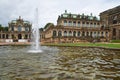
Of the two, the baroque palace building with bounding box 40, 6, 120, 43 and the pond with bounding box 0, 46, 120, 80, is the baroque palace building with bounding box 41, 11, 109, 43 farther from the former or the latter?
the pond with bounding box 0, 46, 120, 80

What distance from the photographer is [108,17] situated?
74.5 m

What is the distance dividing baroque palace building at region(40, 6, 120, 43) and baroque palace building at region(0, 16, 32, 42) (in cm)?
2360

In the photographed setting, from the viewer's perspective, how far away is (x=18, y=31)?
306 ft

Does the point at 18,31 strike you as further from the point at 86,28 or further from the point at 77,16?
the point at 86,28

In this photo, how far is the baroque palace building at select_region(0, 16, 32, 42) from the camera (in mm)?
90812

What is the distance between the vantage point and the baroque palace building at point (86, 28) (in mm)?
66188

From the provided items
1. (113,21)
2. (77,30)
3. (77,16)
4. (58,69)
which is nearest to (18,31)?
(77,16)

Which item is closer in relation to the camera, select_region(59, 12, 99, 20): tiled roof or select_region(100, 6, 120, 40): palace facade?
select_region(100, 6, 120, 40): palace facade

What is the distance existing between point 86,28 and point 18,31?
40.2 metres

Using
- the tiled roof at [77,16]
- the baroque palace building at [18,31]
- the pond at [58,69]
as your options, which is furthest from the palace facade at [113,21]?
the pond at [58,69]

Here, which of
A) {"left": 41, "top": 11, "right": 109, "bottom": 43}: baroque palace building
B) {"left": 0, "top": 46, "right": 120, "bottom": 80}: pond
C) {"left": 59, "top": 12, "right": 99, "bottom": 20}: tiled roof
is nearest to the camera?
{"left": 0, "top": 46, "right": 120, "bottom": 80}: pond

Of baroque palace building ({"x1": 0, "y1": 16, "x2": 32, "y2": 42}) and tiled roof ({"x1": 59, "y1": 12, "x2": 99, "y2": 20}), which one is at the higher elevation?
tiled roof ({"x1": 59, "y1": 12, "x2": 99, "y2": 20})

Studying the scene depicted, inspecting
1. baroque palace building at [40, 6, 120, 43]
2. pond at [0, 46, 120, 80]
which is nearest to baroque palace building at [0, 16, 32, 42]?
baroque palace building at [40, 6, 120, 43]

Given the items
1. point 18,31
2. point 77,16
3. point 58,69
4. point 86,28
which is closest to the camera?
point 58,69
